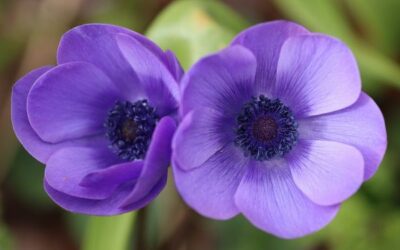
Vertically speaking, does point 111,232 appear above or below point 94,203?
below

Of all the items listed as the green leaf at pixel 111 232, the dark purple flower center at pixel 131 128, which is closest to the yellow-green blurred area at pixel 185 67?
the green leaf at pixel 111 232

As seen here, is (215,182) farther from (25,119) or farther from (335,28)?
(335,28)

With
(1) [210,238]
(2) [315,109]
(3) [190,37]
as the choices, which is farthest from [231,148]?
(1) [210,238]

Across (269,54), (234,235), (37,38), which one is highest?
(269,54)

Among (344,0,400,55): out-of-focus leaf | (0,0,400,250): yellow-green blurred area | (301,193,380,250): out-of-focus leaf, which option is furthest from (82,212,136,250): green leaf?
(344,0,400,55): out-of-focus leaf

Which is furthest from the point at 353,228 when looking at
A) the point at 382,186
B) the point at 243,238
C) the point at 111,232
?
the point at 111,232

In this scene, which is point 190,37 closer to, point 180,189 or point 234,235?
point 180,189

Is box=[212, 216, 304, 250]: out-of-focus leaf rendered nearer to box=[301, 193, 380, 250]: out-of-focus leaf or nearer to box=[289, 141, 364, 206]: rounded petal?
box=[301, 193, 380, 250]: out-of-focus leaf

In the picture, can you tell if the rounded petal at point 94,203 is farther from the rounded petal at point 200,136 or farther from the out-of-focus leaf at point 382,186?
the out-of-focus leaf at point 382,186
